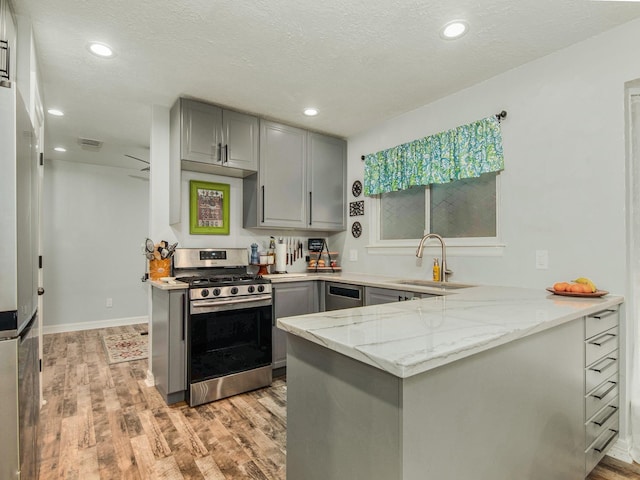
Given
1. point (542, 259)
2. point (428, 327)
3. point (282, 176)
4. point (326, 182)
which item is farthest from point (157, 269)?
point (542, 259)

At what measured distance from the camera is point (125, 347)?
4.08 m

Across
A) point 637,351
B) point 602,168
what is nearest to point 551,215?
point 602,168

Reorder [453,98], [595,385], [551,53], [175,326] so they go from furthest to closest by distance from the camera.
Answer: [453,98] < [175,326] < [551,53] < [595,385]

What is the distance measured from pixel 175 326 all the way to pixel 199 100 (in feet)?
6.13

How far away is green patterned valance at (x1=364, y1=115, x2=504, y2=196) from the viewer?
8.43ft

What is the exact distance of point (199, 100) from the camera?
2.94m

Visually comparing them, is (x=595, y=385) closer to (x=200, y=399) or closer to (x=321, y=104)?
(x=200, y=399)

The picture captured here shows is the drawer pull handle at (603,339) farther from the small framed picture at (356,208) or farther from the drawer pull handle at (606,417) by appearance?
the small framed picture at (356,208)

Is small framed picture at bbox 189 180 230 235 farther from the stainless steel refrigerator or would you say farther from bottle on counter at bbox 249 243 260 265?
the stainless steel refrigerator

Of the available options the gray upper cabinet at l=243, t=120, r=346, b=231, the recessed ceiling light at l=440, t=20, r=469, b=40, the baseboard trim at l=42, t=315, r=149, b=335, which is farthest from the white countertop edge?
the baseboard trim at l=42, t=315, r=149, b=335

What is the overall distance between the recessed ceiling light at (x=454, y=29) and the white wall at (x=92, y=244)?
489 cm

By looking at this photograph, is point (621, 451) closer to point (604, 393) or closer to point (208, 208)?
point (604, 393)

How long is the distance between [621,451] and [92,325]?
19.2 ft

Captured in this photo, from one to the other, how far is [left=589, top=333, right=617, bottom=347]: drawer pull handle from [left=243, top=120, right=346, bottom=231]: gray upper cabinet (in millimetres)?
2504
